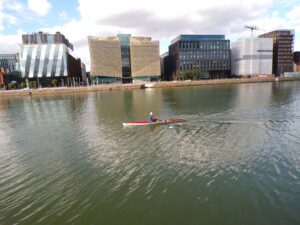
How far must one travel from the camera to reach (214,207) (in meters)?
13.8

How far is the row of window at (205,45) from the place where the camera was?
196 metres

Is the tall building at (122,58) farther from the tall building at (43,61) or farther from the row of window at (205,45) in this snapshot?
the row of window at (205,45)

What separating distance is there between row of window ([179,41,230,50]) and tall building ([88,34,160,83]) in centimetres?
2768

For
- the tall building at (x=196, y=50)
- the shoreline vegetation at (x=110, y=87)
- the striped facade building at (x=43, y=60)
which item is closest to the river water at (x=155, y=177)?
the shoreline vegetation at (x=110, y=87)

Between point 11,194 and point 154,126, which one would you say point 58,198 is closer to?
point 11,194

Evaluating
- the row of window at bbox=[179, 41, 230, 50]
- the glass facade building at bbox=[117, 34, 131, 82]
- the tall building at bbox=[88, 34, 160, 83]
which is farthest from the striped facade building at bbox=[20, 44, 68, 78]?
the row of window at bbox=[179, 41, 230, 50]

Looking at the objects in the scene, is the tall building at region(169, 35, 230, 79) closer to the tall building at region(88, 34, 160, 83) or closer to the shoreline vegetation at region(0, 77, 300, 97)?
the tall building at region(88, 34, 160, 83)

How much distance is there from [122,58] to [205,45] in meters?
74.5

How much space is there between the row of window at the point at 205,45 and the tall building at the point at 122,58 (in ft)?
90.8

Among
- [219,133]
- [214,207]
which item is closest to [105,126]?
[219,133]

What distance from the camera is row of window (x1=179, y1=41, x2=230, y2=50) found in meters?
196

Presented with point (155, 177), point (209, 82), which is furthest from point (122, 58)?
point (155, 177)

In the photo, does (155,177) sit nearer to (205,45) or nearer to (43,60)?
(43,60)

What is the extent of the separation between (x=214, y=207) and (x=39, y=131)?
31.6 meters
